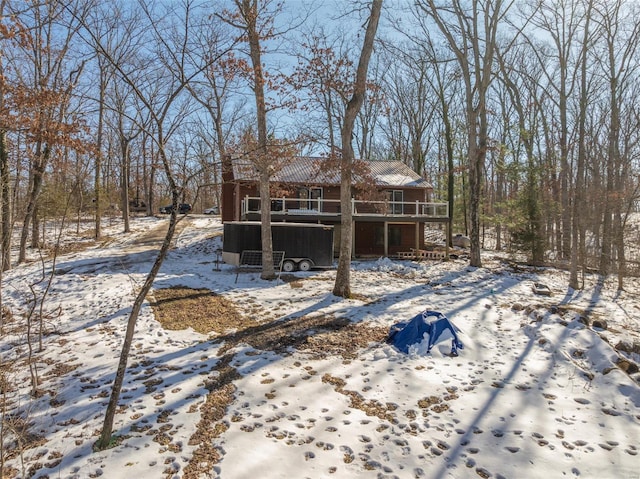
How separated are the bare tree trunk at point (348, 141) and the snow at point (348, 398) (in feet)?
3.42

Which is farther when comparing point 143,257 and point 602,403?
point 143,257

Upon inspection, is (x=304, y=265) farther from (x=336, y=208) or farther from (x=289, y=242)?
(x=336, y=208)

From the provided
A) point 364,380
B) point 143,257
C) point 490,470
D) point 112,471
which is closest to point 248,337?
point 364,380

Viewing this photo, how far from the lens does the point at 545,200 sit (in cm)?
2253

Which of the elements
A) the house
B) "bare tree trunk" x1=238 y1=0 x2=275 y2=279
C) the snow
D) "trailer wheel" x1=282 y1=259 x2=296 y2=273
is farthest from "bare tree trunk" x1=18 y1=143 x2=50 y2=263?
"trailer wheel" x1=282 y1=259 x2=296 y2=273

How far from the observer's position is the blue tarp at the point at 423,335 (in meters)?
6.66

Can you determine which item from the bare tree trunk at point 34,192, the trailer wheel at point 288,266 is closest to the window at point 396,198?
the trailer wheel at point 288,266

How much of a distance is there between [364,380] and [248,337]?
2570 millimetres

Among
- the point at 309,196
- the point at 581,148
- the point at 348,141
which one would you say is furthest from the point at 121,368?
the point at 309,196

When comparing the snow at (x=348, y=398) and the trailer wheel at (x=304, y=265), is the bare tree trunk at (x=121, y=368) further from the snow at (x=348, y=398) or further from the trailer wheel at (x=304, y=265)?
the trailer wheel at (x=304, y=265)

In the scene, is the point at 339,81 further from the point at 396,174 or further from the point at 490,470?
the point at 396,174

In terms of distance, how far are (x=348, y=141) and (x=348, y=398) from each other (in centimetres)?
702

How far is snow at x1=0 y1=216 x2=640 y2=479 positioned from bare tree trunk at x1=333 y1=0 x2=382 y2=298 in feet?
3.42

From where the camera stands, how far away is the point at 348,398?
4961 mm
